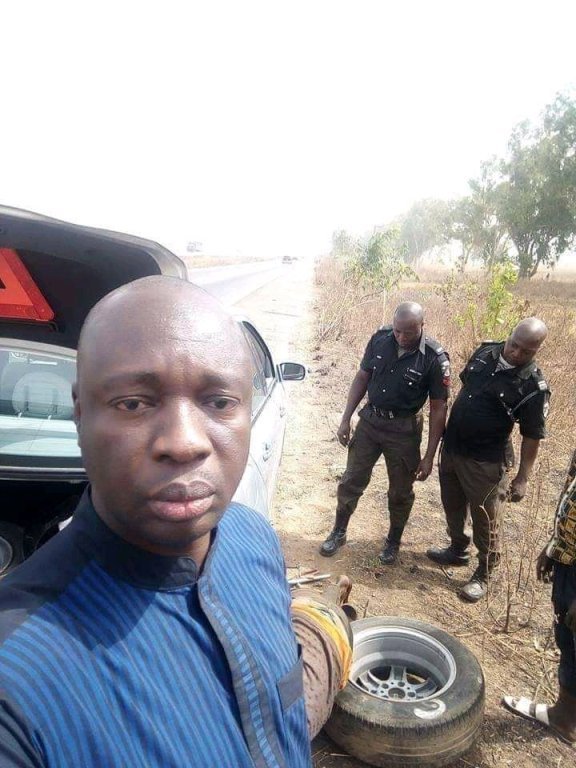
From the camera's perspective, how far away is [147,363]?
0.76 m

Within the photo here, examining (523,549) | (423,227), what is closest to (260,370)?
(523,549)

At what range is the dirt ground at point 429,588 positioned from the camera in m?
2.35

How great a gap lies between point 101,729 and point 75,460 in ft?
4.68

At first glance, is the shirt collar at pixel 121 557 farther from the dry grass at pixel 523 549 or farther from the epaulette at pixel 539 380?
the epaulette at pixel 539 380

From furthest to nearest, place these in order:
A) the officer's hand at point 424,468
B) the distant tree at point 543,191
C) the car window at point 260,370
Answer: the distant tree at point 543,191 < the officer's hand at point 424,468 < the car window at point 260,370

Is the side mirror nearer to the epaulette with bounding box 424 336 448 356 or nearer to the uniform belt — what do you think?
the uniform belt

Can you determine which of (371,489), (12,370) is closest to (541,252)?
(371,489)

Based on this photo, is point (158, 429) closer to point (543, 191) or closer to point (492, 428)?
point (492, 428)

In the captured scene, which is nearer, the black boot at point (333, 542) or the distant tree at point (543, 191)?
the black boot at point (333, 542)

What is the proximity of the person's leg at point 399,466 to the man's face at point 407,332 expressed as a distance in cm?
55

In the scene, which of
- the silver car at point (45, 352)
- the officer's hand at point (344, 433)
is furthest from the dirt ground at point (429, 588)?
the silver car at point (45, 352)

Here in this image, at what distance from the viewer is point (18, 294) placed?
1898 millimetres

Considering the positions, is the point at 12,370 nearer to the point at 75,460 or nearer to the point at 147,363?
the point at 75,460

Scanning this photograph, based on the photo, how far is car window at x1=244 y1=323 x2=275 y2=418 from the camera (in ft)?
10.5
